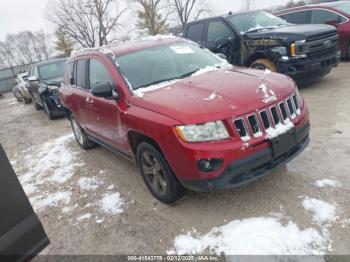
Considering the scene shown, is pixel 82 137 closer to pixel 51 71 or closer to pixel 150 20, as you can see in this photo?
pixel 51 71

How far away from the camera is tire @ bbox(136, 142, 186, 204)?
3.32m

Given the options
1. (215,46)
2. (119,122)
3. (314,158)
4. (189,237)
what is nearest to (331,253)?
(189,237)

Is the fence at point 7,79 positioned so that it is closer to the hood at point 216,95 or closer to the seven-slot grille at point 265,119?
the hood at point 216,95

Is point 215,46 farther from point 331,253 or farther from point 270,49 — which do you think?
point 331,253

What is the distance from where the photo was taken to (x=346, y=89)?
6.82 m

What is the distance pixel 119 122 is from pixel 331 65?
5351 millimetres

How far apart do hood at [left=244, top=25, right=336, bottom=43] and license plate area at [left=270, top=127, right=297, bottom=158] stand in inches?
156

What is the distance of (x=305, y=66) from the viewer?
6617 mm

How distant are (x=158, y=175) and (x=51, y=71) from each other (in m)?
8.15

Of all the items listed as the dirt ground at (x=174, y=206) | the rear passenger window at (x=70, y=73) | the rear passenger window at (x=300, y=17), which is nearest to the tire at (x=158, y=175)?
the dirt ground at (x=174, y=206)

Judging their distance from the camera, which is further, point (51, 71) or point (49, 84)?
point (51, 71)

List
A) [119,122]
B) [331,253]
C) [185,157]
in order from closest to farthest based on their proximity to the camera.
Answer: [331,253], [185,157], [119,122]

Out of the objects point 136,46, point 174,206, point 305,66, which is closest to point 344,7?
point 305,66

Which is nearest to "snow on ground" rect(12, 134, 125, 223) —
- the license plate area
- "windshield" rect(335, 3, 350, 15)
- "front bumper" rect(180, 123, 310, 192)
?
"front bumper" rect(180, 123, 310, 192)
